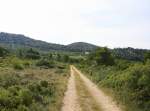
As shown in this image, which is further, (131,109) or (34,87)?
(34,87)

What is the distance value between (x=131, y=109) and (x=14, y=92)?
23.8ft

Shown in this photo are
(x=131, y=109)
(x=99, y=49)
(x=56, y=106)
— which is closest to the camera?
(x=131, y=109)

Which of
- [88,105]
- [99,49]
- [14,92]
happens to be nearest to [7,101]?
[14,92]

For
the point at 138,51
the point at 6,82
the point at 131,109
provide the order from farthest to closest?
1. the point at 138,51
2. the point at 6,82
3. the point at 131,109

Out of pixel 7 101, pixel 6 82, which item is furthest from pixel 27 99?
pixel 6 82

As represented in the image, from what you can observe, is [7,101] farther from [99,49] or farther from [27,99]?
[99,49]

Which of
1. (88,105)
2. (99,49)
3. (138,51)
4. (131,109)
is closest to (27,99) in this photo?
(88,105)

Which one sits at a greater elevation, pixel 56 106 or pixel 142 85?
pixel 142 85

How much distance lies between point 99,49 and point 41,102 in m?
58.7

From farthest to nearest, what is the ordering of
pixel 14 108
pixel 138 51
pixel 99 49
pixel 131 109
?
pixel 138 51, pixel 99 49, pixel 131 109, pixel 14 108

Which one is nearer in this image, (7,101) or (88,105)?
(7,101)

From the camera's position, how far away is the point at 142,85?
23141mm

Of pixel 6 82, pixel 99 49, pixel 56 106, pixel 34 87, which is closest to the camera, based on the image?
pixel 56 106

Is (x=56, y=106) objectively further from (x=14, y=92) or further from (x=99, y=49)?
(x=99, y=49)
